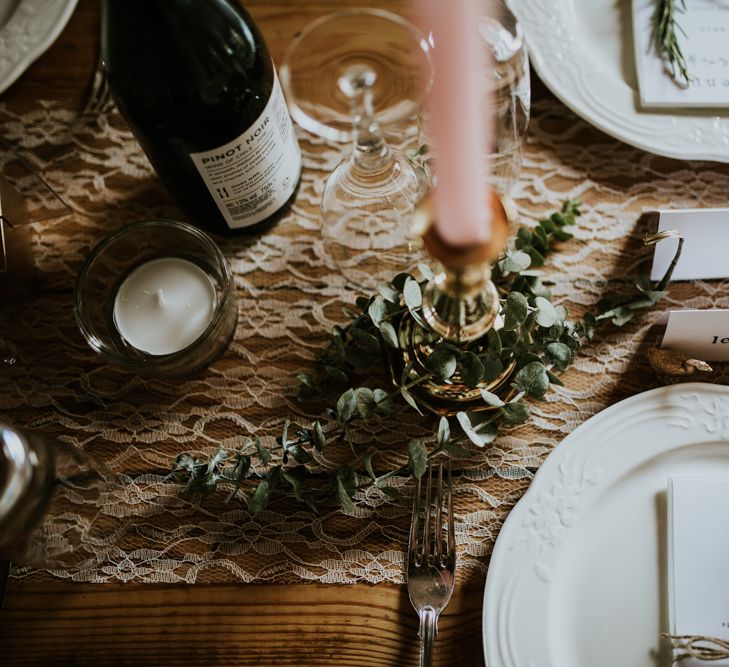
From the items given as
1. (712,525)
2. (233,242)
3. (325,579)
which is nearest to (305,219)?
(233,242)

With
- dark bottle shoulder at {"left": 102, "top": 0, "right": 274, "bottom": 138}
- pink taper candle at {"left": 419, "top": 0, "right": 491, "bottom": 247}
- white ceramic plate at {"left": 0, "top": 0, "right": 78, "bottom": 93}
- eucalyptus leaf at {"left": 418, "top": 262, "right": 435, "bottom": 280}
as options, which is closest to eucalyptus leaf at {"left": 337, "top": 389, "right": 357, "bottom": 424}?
eucalyptus leaf at {"left": 418, "top": 262, "right": 435, "bottom": 280}

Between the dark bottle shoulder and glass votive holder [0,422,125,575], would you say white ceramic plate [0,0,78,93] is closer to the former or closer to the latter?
the dark bottle shoulder

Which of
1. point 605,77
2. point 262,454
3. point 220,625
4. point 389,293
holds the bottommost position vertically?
point 220,625

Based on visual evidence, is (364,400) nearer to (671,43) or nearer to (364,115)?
(364,115)

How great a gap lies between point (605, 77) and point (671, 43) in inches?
2.4

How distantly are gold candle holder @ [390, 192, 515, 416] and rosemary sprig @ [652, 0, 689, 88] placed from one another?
0.30 meters

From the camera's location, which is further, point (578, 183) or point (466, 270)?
point (578, 183)

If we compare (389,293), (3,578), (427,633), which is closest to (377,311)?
(389,293)

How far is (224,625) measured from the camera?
52 cm

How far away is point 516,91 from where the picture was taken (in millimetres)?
533

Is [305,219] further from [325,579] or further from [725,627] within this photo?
[725,627]

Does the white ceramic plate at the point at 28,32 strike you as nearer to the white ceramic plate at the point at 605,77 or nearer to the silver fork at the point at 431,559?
the white ceramic plate at the point at 605,77

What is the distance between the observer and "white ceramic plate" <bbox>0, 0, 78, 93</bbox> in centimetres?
64

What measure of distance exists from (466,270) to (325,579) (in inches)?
14.1
